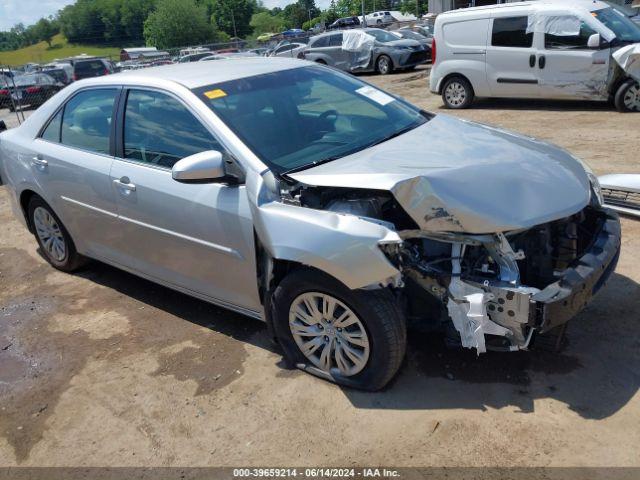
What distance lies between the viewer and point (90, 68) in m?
22.5

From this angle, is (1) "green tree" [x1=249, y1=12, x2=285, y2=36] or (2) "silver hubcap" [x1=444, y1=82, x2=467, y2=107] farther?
Answer: (1) "green tree" [x1=249, y1=12, x2=285, y2=36]

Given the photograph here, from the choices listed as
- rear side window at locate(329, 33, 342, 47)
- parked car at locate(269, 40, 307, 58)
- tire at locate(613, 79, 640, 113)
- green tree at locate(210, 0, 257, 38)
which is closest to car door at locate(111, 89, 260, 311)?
tire at locate(613, 79, 640, 113)

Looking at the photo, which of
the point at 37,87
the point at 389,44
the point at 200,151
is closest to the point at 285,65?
the point at 200,151

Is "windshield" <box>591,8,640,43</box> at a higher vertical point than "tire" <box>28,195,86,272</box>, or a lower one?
higher

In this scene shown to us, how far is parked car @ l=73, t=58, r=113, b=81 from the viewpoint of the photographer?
22.1m

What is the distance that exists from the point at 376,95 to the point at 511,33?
23.4 ft

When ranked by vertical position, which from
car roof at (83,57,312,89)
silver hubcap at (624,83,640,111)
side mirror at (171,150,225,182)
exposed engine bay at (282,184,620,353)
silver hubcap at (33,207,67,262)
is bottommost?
silver hubcap at (624,83,640,111)

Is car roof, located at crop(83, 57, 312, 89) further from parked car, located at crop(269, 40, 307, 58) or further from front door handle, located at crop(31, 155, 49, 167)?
parked car, located at crop(269, 40, 307, 58)

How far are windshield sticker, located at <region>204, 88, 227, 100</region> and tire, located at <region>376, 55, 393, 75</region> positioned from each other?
52.2 ft

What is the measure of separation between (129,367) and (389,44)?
55.4 ft

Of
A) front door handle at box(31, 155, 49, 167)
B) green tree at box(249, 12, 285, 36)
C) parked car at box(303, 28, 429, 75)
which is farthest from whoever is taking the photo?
green tree at box(249, 12, 285, 36)

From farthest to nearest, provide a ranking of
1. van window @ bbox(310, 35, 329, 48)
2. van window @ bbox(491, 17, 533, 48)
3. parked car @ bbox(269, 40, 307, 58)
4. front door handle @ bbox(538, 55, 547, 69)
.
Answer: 1. parked car @ bbox(269, 40, 307, 58)
2. van window @ bbox(310, 35, 329, 48)
3. van window @ bbox(491, 17, 533, 48)
4. front door handle @ bbox(538, 55, 547, 69)

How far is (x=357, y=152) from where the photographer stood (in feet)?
11.1

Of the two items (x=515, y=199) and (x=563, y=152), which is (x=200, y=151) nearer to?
(x=515, y=199)
